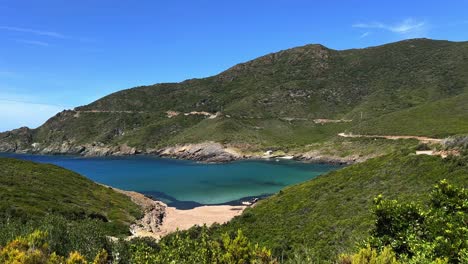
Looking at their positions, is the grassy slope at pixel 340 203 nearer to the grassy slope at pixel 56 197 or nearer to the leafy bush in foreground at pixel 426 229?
the leafy bush in foreground at pixel 426 229

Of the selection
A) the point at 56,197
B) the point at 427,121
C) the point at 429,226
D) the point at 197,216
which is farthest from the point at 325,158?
the point at 429,226

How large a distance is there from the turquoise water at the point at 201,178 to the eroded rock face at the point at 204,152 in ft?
28.2

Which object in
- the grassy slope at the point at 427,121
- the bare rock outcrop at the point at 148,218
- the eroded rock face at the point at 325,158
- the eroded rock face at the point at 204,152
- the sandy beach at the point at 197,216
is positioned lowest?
the sandy beach at the point at 197,216

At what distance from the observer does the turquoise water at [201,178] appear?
86.7m

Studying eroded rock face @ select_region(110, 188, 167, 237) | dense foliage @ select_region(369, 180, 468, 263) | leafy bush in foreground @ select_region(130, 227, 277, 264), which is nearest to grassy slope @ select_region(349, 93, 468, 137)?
eroded rock face @ select_region(110, 188, 167, 237)

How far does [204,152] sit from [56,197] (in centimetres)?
10383

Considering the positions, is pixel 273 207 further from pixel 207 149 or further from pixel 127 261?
pixel 207 149

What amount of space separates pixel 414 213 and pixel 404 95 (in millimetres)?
182422

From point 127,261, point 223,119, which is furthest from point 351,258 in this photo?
point 223,119

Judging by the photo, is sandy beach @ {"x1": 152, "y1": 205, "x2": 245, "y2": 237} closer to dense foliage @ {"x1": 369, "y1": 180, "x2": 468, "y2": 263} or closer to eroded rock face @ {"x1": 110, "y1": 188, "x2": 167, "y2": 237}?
eroded rock face @ {"x1": 110, "y1": 188, "x2": 167, "y2": 237}

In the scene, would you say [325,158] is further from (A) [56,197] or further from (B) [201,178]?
(A) [56,197]

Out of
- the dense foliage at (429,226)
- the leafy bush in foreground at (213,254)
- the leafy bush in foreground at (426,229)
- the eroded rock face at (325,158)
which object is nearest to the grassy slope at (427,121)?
the eroded rock face at (325,158)

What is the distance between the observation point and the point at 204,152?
534ft

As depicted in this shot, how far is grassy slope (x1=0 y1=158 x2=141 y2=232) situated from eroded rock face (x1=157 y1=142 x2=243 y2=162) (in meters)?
80.2
